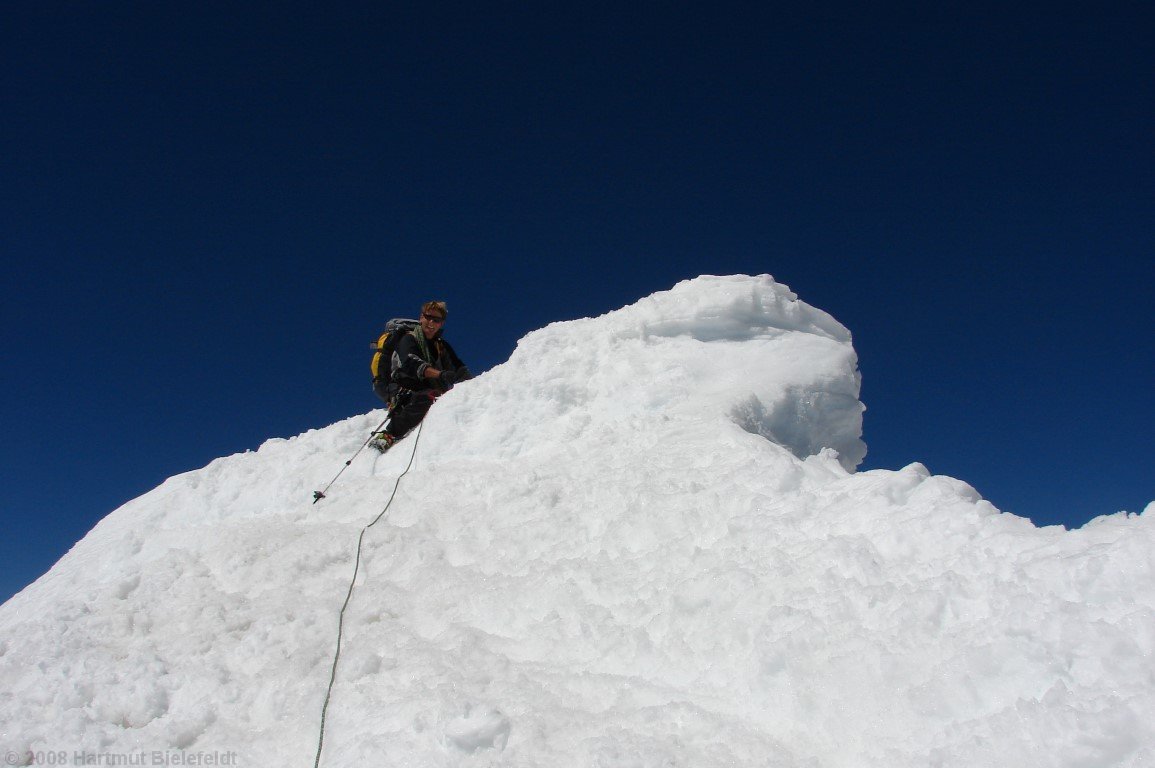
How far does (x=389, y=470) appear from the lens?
7.97m

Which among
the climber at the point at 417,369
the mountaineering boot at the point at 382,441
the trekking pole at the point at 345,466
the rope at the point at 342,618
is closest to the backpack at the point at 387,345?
the climber at the point at 417,369

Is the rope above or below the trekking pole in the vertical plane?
below

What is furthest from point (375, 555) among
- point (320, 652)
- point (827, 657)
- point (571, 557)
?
A: point (827, 657)

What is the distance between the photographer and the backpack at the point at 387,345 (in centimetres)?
1007

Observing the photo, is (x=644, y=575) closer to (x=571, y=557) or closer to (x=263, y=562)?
(x=571, y=557)

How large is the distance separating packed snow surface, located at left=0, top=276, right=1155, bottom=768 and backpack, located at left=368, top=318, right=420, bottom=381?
305cm

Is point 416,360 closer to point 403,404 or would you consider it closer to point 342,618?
point 403,404

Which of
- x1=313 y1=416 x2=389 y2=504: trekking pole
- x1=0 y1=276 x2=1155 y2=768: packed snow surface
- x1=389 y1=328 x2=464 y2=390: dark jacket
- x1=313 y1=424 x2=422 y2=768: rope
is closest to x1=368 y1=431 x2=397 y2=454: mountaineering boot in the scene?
x1=313 y1=416 x2=389 y2=504: trekking pole

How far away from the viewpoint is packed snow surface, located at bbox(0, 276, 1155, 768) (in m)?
3.13

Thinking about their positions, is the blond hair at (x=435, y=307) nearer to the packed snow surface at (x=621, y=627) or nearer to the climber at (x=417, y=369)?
the climber at (x=417, y=369)

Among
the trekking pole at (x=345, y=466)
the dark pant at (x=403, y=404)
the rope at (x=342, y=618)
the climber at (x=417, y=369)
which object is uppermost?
the climber at (x=417, y=369)

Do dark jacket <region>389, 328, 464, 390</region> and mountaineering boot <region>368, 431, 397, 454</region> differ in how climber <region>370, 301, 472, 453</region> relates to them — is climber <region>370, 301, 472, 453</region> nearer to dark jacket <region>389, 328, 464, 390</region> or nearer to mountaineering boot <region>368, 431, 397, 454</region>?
dark jacket <region>389, 328, 464, 390</region>

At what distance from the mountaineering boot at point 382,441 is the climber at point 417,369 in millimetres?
464

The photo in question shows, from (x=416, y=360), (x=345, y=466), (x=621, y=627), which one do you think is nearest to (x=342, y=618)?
(x=621, y=627)
